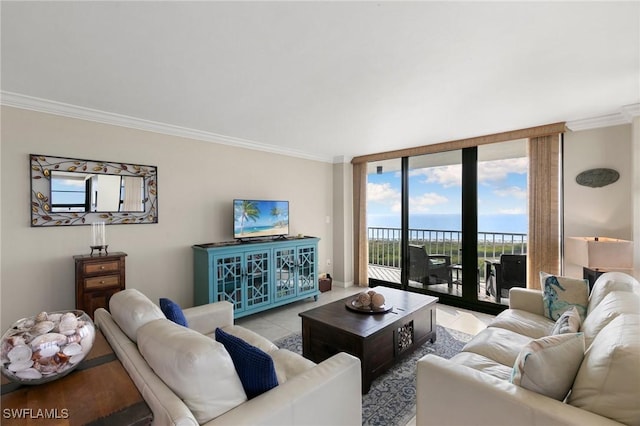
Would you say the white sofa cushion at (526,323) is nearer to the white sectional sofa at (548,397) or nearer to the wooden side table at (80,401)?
the white sectional sofa at (548,397)

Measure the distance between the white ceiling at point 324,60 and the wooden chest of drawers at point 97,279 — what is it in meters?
1.43

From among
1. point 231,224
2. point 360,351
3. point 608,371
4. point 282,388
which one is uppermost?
point 231,224

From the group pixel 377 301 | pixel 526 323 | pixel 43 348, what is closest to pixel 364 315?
pixel 377 301

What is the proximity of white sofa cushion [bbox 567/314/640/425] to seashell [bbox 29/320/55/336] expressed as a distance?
82.7 inches

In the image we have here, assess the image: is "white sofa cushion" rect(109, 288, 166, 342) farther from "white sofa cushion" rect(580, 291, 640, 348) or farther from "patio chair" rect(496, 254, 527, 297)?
"patio chair" rect(496, 254, 527, 297)

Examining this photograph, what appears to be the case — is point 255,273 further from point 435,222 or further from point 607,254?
point 607,254

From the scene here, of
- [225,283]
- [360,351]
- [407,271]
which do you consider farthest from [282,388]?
[407,271]

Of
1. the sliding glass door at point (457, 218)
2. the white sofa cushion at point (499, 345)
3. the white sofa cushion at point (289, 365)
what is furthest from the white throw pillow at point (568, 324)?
the sliding glass door at point (457, 218)

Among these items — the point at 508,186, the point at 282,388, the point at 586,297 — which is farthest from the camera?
the point at 508,186

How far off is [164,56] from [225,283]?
8.00 feet

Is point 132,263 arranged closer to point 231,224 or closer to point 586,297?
point 231,224

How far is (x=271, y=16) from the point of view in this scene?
1534 millimetres

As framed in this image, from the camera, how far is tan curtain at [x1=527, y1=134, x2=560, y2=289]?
3398 mm

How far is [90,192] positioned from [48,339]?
230cm
